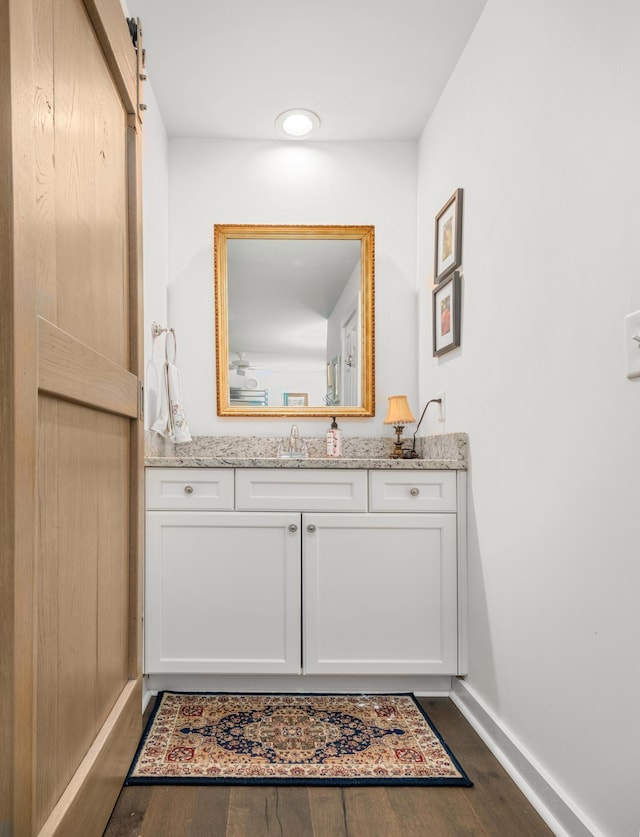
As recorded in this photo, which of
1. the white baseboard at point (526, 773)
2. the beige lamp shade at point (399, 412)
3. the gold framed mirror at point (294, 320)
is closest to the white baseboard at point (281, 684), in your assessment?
the white baseboard at point (526, 773)

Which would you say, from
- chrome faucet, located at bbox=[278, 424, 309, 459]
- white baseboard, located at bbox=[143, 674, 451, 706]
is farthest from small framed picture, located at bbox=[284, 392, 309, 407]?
white baseboard, located at bbox=[143, 674, 451, 706]

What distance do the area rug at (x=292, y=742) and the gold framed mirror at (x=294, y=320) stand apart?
1.23m

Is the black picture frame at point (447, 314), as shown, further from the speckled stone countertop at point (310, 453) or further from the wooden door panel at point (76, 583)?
the wooden door panel at point (76, 583)

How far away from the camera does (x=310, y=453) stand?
2705 mm

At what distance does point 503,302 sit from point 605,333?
57 centimetres

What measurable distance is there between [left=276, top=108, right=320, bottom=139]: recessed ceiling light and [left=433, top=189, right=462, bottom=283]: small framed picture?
729 mm

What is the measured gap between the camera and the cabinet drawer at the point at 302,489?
6.89 ft

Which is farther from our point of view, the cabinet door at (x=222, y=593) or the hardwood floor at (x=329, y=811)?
the cabinet door at (x=222, y=593)

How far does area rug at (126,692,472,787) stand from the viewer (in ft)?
5.09

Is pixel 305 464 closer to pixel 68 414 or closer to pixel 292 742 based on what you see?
pixel 292 742

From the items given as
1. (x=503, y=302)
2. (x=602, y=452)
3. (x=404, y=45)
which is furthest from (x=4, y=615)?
(x=404, y=45)

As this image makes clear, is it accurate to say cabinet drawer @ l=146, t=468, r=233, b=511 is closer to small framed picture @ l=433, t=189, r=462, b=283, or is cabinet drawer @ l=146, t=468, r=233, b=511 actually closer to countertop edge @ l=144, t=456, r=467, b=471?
countertop edge @ l=144, t=456, r=467, b=471

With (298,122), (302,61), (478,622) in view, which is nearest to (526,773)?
(478,622)

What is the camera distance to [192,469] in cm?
209
